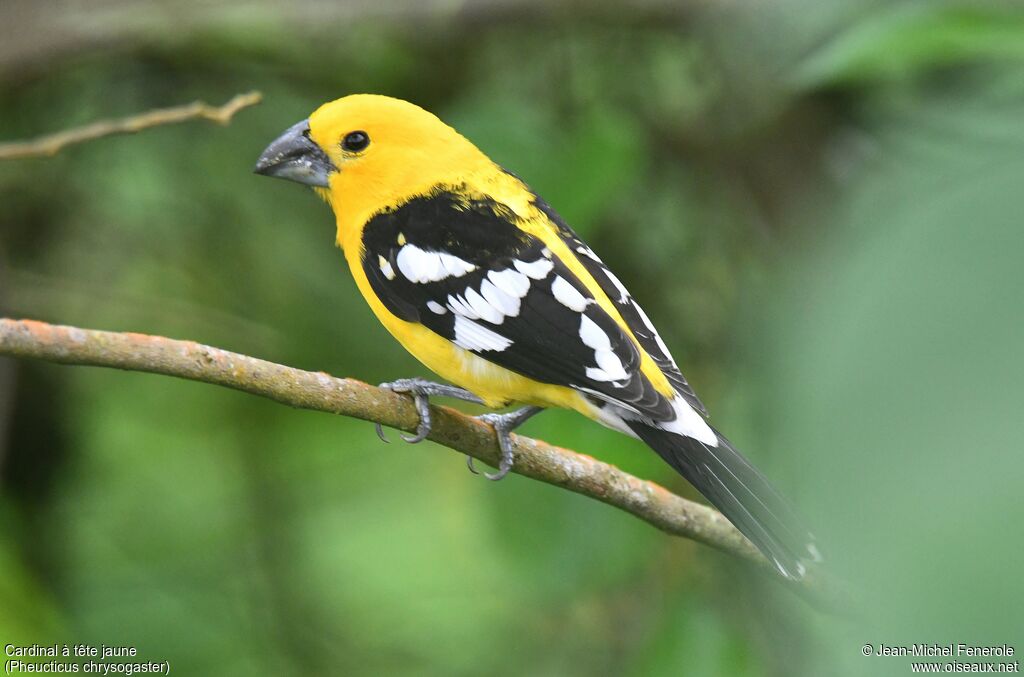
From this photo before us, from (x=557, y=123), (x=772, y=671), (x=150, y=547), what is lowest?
(x=772, y=671)

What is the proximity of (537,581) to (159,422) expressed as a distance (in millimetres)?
2172

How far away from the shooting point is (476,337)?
2.35 meters

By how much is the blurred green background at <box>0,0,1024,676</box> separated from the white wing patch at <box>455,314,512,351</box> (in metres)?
0.67

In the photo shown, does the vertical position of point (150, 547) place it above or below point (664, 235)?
below

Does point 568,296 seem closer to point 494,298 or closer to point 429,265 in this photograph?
point 494,298

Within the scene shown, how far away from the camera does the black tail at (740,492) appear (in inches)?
77.9

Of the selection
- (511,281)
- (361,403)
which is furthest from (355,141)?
(361,403)

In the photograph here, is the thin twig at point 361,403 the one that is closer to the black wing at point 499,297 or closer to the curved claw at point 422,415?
the curved claw at point 422,415

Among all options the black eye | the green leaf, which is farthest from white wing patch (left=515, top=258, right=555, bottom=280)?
the green leaf

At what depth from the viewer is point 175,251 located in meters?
4.37

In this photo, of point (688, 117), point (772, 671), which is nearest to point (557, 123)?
point (688, 117)

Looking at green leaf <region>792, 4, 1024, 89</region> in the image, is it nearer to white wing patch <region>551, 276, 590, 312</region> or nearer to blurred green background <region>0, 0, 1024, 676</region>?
white wing patch <region>551, 276, 590, 312</region>

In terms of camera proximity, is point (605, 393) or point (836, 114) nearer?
point (605, 393)

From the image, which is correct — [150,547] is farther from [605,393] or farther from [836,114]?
[836,114]
